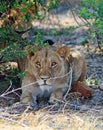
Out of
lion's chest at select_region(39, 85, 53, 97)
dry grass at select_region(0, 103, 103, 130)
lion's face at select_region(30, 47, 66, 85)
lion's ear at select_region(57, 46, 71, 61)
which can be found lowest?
dry grass at select_region(0, 103, 103, 130)

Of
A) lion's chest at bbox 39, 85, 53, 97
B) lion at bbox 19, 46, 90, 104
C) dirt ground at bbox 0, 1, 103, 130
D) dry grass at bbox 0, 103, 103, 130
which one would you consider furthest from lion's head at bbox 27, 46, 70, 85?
dry grass at bbox 0, 103, 103, 130

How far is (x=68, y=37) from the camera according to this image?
41.4 ft

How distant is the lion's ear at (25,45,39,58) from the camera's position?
23.8ft

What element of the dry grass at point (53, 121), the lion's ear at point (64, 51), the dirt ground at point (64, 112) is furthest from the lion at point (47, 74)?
the dry grass at point (53, 121)

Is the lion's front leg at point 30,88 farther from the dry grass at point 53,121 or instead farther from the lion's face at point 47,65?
the dry grass at point 53,121

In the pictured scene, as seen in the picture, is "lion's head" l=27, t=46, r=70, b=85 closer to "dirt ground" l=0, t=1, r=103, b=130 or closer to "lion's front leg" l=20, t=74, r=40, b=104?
"lion's front leg" l=20, t=74, r=40, b=104

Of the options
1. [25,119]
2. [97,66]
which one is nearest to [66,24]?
[97,66]

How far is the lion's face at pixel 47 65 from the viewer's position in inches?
282

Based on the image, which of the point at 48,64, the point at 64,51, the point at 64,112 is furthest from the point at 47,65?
the point at 64,112

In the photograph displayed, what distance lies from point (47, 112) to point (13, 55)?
0.95 m

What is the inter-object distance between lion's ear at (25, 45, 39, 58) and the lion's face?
40mm

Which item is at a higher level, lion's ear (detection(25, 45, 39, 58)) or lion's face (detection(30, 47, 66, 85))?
lion's ear (detection(25, 45, 39, 58))

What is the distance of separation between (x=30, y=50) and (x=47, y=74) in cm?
38

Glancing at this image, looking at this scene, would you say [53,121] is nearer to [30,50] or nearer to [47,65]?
[47,65]
